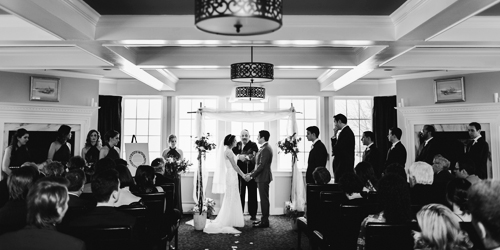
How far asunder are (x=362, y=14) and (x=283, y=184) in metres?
4.52

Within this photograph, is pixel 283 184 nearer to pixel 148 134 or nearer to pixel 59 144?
pixel 148 134

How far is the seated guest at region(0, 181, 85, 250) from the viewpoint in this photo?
1.64 meters

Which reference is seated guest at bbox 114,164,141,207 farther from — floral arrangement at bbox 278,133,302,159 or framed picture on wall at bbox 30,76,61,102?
framed picture on wall at bbox 30,76,61,102

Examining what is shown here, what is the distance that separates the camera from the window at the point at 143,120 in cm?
837

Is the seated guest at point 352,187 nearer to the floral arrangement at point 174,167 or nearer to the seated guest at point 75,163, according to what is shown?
the seated guest at point 75,163

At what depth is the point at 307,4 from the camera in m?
4.01

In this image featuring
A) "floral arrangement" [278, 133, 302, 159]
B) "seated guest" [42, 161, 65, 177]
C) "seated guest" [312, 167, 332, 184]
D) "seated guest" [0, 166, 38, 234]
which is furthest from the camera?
"floral arrangement" [278, 133, 302, 159]

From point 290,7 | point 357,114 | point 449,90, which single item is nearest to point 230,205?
point 290,7

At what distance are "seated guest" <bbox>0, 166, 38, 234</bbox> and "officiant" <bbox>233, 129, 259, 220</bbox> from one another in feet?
14.9

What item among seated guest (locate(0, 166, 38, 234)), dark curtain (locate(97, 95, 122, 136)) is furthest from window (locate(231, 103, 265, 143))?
seated guest (locate(0, 166, 38, 234))

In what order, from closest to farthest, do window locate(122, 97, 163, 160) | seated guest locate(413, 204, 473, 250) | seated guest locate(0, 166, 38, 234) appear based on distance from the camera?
1. seated guest locate(413, 204, 473, 250)
2. seated guest locate(0, 166, 38, 234)
3. window locate(122, 97, 163, 160)

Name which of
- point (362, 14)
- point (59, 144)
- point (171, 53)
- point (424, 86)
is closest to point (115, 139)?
point (59, 144)

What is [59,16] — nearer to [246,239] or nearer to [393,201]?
[393,201]

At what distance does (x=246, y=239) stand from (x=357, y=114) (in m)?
4.54
